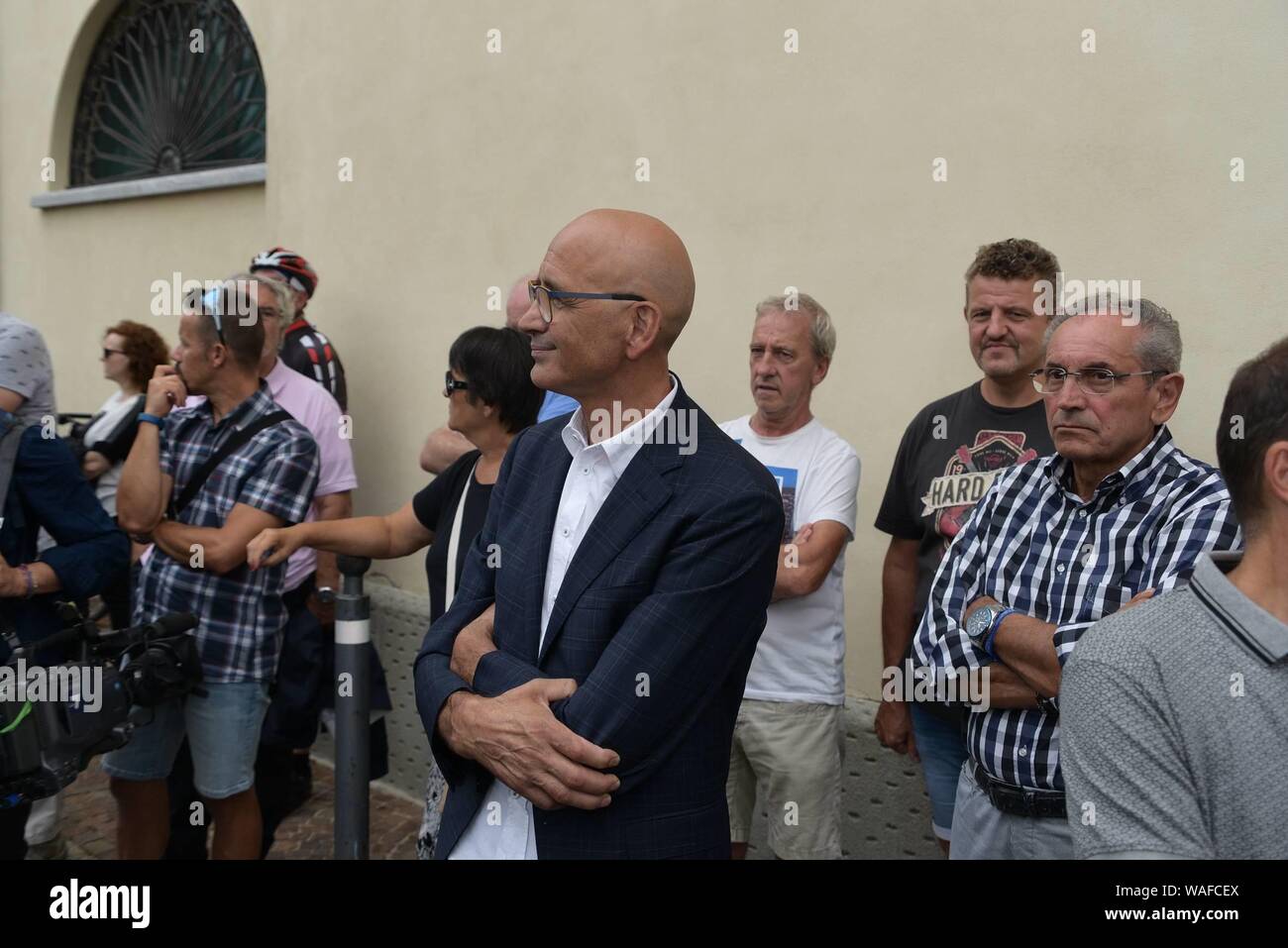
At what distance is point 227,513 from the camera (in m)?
3.75

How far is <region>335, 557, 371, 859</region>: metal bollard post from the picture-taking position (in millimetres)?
3756

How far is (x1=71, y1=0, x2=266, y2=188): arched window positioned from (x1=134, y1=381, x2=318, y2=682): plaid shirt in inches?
166

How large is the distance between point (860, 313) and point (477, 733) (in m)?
2.64

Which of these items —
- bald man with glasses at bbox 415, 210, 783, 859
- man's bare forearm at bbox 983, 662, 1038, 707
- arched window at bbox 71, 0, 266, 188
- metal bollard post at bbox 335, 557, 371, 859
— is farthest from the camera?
arched window at bbox 71, 0, 266, 188

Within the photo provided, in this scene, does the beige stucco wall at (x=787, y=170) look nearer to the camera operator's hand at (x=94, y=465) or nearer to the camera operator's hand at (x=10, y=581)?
the camera operator's hand at (x=94, y=465)

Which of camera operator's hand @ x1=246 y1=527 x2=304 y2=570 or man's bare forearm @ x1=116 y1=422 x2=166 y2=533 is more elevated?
man's bare forearm @ x1=116 y1=422 x2=166 y2=533

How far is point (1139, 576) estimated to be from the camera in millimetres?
2418

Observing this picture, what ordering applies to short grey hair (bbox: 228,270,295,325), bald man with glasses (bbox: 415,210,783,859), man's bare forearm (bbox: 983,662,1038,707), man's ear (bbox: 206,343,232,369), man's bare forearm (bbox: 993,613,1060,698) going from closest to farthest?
bald man with glasses (bbox: 415,210,783,859), man's bare forearm (bbox: 993,613,1060,698), man's bare forearm (bbox: 983,662,1038,707), man's ear (bbox: 206,343,232,369), short grey hair (bbox: 228,270,295,325)

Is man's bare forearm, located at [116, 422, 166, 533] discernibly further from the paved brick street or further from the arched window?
the arched window

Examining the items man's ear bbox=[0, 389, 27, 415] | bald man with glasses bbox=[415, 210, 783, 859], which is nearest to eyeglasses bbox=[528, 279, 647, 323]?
bald man with glasses bbox=[415, 210, 783, 859]

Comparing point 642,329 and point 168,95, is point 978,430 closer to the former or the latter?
point 642,329

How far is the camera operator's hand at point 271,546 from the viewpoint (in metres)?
3.43
